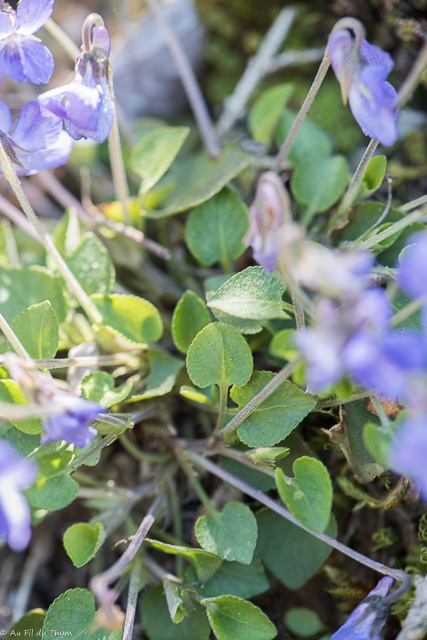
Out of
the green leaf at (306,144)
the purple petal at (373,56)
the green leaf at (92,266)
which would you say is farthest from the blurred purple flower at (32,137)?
the green leaf at (306,144)

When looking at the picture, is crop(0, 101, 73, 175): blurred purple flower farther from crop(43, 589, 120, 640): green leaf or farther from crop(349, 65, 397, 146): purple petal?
crop(43, 589, 120, 640): green leaf

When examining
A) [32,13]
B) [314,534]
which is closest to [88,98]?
[32,13]

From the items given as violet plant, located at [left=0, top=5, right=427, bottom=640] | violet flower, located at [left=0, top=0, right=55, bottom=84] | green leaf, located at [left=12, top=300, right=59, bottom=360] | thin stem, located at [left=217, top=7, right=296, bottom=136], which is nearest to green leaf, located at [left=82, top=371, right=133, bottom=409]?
violet plant, located at [left=0, top=5, right=427, bottom=640]

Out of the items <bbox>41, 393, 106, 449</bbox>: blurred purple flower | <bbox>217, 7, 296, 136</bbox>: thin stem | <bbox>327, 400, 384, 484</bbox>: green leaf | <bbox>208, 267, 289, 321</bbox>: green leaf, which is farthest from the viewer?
<bbox>217, 7, 296, 136</bbox>: thin stem

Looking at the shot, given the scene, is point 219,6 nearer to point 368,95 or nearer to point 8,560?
point 368,95

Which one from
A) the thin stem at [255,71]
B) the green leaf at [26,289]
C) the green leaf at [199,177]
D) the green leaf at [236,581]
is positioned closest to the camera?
the green leaf at [236,581]

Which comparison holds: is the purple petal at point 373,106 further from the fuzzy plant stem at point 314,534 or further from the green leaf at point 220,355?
the fuzzy plant stem at point 314,534
